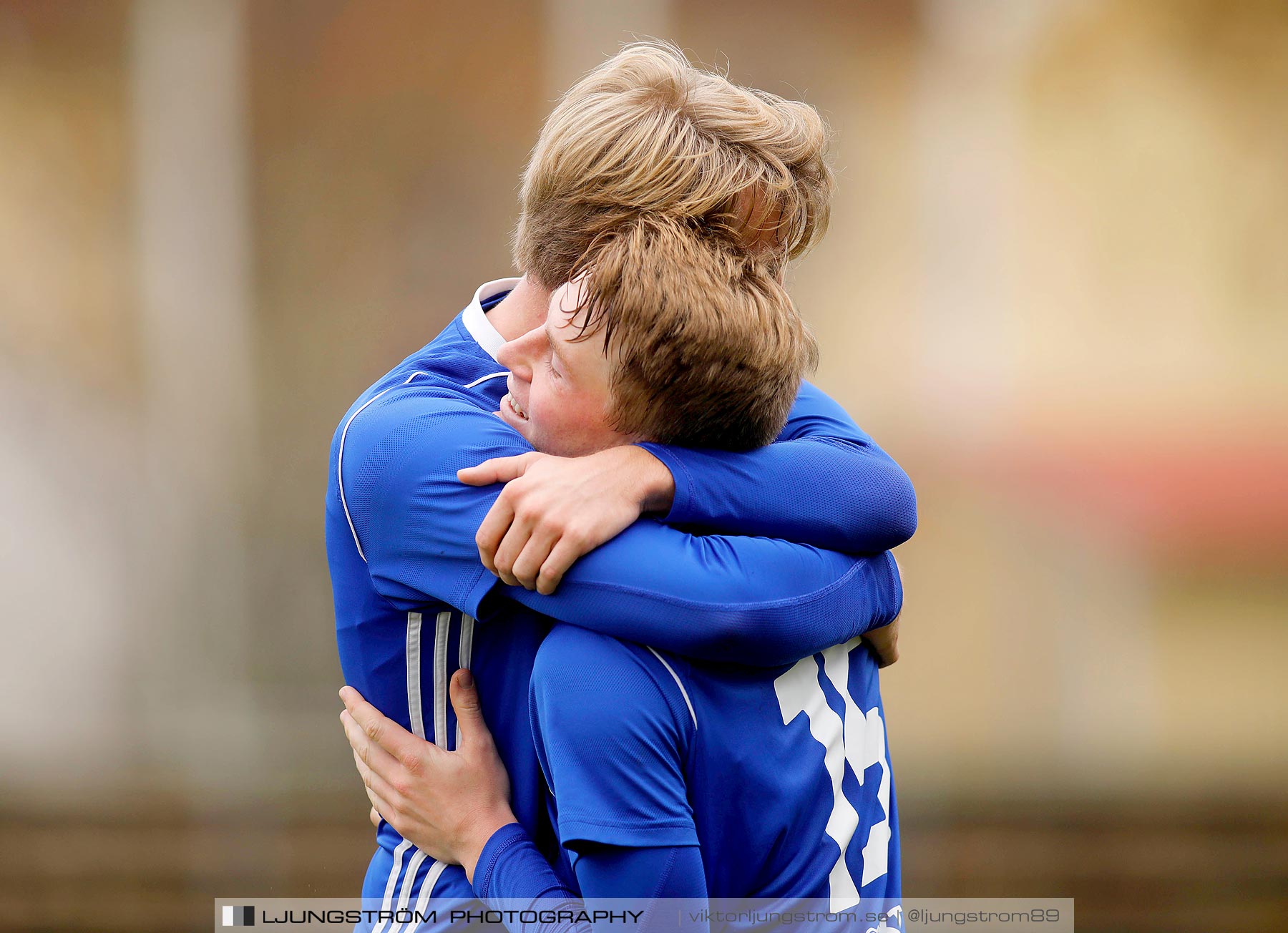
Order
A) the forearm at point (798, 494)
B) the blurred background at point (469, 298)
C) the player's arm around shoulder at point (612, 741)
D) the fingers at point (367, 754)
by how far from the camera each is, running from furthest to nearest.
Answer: the blurred background at point (469, 298), the fingers at point (367, 754), the forearm at point (798, 494), the player's arm around shoulder at point (612, 741)

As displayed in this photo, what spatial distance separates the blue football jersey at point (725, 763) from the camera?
809 millimetres

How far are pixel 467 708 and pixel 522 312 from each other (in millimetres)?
411

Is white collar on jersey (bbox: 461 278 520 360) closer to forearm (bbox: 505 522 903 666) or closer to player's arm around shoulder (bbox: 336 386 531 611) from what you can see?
player's arm around shoulder (bbox: 336 386 531 611)

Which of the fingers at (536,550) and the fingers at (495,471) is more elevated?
the fingers at (495,471)

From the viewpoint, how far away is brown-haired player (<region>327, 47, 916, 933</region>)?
2.79 feet

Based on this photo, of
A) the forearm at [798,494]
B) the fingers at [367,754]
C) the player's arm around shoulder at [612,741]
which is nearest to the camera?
the player's arm around shoulder at [612,741]

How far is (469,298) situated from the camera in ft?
10.9

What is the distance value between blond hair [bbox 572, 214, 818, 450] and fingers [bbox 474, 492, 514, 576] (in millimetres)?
140

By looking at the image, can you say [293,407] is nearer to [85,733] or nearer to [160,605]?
[160,605]

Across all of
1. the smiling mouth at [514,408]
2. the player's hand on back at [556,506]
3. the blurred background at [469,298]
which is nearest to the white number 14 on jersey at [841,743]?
the player's hand on back at [556,506]

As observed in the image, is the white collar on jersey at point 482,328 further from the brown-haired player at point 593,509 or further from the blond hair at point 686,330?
the blond hair at point 686,330

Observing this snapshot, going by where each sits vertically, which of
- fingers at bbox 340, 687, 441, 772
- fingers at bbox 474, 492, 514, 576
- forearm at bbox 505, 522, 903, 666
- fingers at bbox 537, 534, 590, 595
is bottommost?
fingers at bbox 340, 687, 441, 772

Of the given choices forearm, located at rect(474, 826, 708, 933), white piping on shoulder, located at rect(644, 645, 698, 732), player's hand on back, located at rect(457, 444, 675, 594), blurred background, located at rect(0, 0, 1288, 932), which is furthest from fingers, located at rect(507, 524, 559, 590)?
blurred background, located at rect(0, 0, 1288, 932)

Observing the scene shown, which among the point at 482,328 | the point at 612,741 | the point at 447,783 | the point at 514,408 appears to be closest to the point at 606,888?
the point at 612,741
